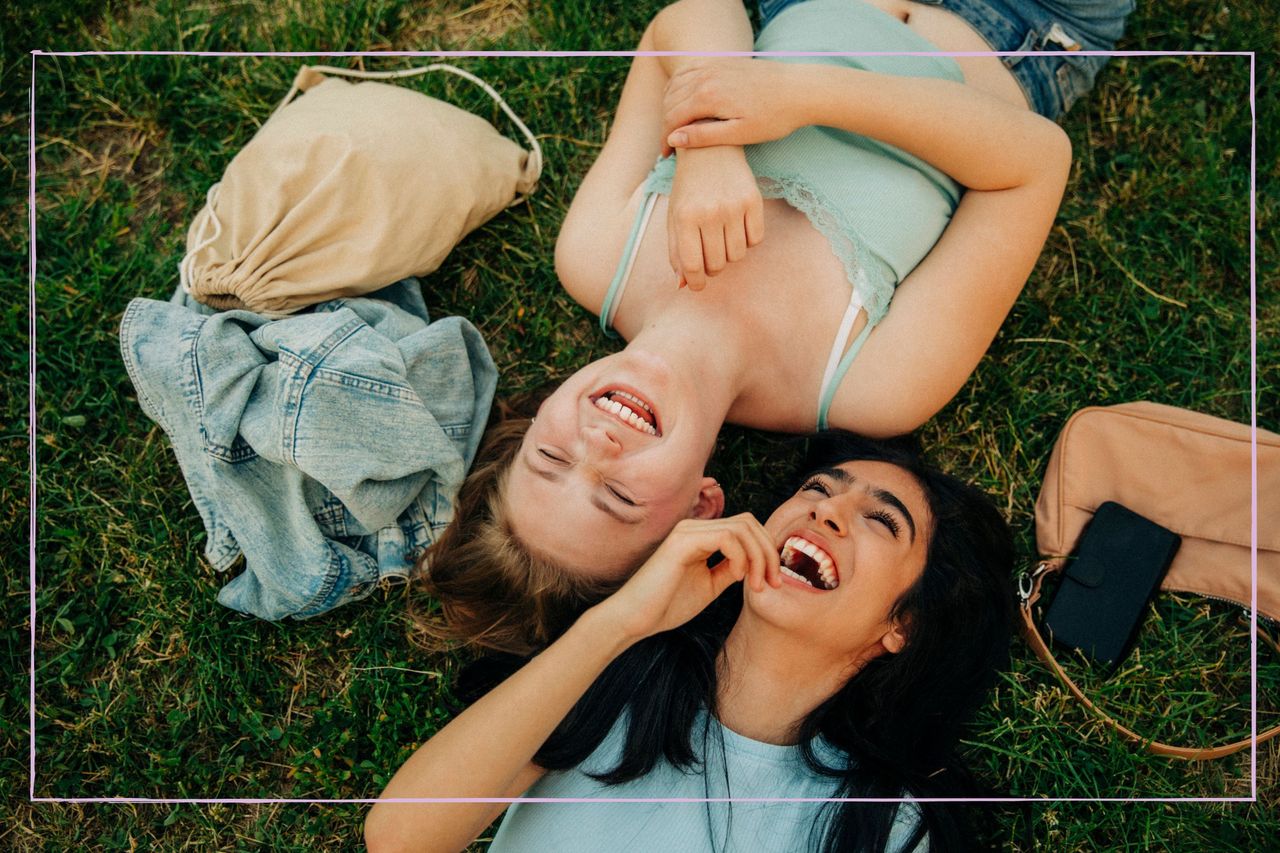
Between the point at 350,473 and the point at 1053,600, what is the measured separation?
232 cm

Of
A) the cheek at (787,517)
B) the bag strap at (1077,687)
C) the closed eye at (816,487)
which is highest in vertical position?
the closed eye at (816,487)

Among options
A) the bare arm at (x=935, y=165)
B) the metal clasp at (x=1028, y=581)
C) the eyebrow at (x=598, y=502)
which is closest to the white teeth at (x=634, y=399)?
the eyebrow at (x=598, y=502)

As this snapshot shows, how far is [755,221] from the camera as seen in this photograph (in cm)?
264

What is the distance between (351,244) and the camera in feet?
10.00

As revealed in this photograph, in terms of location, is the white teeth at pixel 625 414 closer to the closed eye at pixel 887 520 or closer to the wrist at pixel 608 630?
the wrist at pixel 608 630

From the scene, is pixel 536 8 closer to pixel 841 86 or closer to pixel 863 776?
pixel 841 86

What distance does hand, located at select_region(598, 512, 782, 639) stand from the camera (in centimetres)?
241

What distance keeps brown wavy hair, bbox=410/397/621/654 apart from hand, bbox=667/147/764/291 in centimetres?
81

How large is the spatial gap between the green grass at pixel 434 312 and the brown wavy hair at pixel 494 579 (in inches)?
13.6

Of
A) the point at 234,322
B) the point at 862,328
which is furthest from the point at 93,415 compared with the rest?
the point at 862,328

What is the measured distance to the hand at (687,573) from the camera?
241 cm

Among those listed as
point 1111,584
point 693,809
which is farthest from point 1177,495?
point 693,809

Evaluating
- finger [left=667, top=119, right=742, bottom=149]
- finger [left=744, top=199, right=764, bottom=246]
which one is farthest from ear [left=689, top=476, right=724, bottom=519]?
finger [left=667, top=119, right=742, bottom=149]

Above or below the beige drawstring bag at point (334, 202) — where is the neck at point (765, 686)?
below
